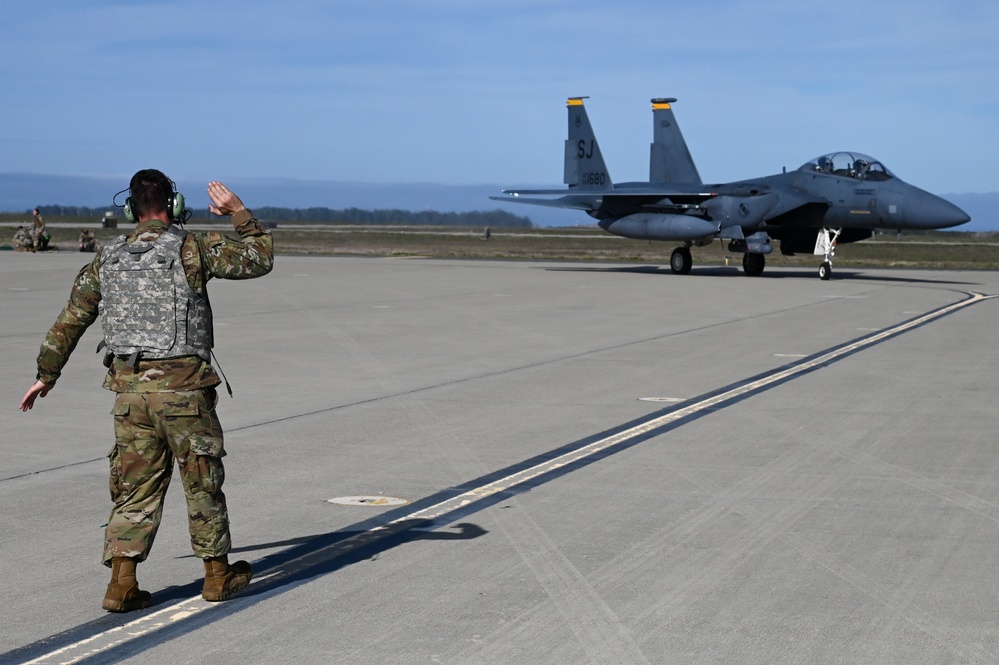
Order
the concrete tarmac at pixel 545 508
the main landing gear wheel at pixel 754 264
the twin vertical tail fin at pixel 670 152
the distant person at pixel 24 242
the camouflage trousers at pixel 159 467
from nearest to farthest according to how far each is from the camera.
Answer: the concrete tarmac at pixel 545 508 < the camouflage trousers at pixel 159 467 < the main landing gear wheel at pixel 754 264 < the twin vertical tail fin at pixel 670 152 < the distant person at pixel 24 242

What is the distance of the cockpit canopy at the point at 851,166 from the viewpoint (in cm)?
3306

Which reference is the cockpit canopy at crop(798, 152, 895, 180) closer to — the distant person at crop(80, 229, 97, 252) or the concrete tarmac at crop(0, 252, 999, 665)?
the concrete tarmac at crop(0, 252, 999, 665)

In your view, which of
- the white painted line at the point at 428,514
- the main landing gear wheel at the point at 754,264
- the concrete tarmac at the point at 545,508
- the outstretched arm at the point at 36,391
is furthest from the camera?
the main landing gear wheel at the point at 754,264

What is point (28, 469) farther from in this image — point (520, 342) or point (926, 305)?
point (926, 305)

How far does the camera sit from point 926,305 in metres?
25.3

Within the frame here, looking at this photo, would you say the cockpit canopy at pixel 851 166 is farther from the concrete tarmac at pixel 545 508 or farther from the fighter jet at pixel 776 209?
the concrete tarmac at pixel 545 508

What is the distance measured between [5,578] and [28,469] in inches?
106

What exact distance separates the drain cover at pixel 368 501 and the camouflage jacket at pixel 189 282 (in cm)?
202

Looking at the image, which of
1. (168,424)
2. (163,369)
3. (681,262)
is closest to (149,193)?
(163,369)

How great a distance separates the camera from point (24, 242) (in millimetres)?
46531

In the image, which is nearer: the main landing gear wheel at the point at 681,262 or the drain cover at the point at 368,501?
the drain cover at the point at 368,501

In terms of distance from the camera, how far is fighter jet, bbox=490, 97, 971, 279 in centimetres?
3253

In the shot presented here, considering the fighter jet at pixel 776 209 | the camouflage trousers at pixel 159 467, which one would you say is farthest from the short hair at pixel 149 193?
the fighter jet at pixel 776 209

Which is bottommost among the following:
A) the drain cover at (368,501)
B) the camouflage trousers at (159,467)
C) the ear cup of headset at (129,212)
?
the drain cover at (368,501)
